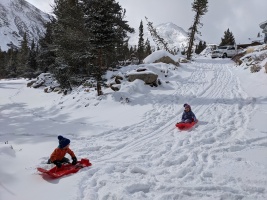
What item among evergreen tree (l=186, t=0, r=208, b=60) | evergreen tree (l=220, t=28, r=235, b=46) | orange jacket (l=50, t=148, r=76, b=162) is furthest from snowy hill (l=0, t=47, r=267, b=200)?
evergreen tree (l=220, t=28, r=235, b=46)

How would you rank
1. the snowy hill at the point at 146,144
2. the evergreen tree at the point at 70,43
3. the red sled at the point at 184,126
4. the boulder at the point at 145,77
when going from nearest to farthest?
the snowy hill at the point at 146,144, the red sled at the point at 184,126, the evergreen tree at the point at 70,43, the boulder at the point at 145,77

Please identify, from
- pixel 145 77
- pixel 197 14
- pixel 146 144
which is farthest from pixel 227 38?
pixel 146 144

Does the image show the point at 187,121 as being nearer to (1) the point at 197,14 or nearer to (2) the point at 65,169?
(2) the point at 65,169

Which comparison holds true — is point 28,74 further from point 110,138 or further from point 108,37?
point 110,138

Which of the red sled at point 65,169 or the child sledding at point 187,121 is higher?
the child sledding at point 187,121

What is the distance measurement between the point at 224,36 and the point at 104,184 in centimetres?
6938

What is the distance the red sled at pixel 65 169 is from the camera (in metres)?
7.86

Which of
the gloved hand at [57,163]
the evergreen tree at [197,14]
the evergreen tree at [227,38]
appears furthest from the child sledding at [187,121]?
the evergreen tree at [227,38]

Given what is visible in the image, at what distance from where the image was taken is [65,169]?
8148 millimetres

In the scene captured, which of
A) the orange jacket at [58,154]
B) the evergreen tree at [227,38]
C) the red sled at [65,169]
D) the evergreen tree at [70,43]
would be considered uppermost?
the evergreen tree at [227,38]

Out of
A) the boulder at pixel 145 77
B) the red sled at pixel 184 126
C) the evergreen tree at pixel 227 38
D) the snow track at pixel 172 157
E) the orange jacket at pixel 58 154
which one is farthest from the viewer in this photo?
the evergreen tree at pixel 227 38

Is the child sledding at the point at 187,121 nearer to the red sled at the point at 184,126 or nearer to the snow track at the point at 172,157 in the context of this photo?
the red sled at the point at 184,126

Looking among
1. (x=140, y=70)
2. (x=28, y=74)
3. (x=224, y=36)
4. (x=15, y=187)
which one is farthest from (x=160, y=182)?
(x=224, y=36)

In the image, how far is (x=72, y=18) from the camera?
68.7ft
